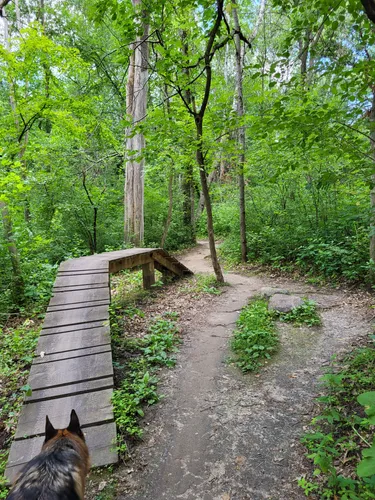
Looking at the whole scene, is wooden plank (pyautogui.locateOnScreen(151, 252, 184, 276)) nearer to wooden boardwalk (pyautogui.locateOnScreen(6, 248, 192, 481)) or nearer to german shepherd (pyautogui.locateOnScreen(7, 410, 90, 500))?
wooden boardwalk (pyautogui.locateOnScreen(6, 248, 192, 481))

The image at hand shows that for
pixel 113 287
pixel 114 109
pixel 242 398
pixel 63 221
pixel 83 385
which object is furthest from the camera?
pixel 114 109

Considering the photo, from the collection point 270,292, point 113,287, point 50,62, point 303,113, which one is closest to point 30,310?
point 113,287

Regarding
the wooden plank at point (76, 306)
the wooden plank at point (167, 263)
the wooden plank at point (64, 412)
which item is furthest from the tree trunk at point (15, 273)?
the wooden plank at point (64, 412)

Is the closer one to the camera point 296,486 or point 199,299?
point 296,486

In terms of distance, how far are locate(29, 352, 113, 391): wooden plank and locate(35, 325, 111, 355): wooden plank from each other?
0.75 feet

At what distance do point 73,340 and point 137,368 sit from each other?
3.21ft

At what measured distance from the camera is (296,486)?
226 centimetres

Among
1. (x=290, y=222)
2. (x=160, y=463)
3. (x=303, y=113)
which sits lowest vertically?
(x=160, y=463)

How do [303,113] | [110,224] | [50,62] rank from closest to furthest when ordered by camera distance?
[303,113] → [50,62] → [110,224]

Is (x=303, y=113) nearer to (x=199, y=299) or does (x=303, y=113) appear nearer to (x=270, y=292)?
(x=270, y=292)

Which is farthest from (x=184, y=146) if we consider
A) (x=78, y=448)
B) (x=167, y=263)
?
(x=78, y=448)

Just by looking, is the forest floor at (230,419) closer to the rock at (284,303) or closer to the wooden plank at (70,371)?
the rock at (284,303)

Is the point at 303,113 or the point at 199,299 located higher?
the point at 303,113

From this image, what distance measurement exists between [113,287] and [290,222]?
248 inches
